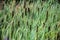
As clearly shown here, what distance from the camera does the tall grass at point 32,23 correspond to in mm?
2430

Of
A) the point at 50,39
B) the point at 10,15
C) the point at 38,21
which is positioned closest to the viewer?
the point at 50,39

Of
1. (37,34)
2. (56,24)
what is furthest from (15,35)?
(56,24)

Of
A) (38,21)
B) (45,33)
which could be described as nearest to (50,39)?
(45,33)

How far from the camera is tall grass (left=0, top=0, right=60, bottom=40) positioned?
2.43m

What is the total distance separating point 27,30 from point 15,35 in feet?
0.53

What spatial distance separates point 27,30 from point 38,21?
0.18 meters

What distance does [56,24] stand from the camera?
8.23ft

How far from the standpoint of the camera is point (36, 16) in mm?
2672

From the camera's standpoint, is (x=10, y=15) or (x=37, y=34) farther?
(x=10, y=15)

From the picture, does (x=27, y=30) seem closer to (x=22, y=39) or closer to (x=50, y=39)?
(x=22, y=39)

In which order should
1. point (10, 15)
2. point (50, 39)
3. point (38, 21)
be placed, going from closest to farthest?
point (50, 39) < point (38, 21) < point (10, 15)

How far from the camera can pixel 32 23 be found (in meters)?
2.58

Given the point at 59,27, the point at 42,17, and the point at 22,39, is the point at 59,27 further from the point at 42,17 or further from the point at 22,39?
the point at 22,39

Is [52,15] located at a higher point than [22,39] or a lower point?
higher
